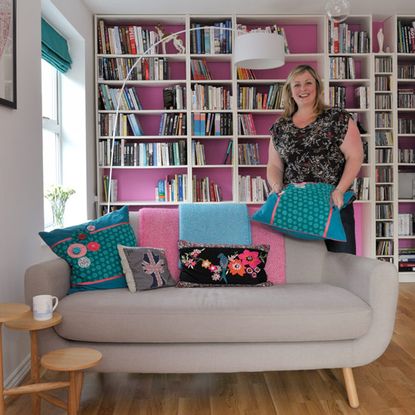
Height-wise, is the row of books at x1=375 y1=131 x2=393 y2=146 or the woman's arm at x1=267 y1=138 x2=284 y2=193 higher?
the row of books at x1=375 y1=131 x2=393 y2=146

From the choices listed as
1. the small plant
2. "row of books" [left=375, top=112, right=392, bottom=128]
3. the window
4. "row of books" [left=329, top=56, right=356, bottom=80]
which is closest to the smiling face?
the small plant

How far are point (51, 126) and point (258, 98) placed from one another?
77.8 inches

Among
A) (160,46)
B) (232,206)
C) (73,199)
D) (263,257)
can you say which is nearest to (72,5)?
(160,46)

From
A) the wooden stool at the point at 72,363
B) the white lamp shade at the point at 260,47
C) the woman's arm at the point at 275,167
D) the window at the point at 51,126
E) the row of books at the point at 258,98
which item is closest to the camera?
the wooden stool at the point at 72,363

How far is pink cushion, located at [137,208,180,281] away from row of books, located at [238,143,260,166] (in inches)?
95.6

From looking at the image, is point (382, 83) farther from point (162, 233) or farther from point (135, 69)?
point (162, 233)

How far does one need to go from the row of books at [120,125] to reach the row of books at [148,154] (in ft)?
0.30

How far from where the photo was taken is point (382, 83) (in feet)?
17.7

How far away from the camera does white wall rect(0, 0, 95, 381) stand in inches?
105

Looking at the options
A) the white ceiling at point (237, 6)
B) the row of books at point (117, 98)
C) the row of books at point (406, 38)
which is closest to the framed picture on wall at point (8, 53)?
A: the white ceiling at point (237, 6)

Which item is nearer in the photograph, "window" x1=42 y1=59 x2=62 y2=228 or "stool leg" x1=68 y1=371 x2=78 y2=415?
"stool leg" x1=68 y1=371 x2=78 y2=415

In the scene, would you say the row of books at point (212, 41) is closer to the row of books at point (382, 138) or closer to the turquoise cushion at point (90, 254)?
the row of books at point (382, 138)

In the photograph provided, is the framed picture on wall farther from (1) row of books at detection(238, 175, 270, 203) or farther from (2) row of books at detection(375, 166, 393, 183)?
(2) row of books at detection(375, 166, 393, 183)

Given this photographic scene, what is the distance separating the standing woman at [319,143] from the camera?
287cm
